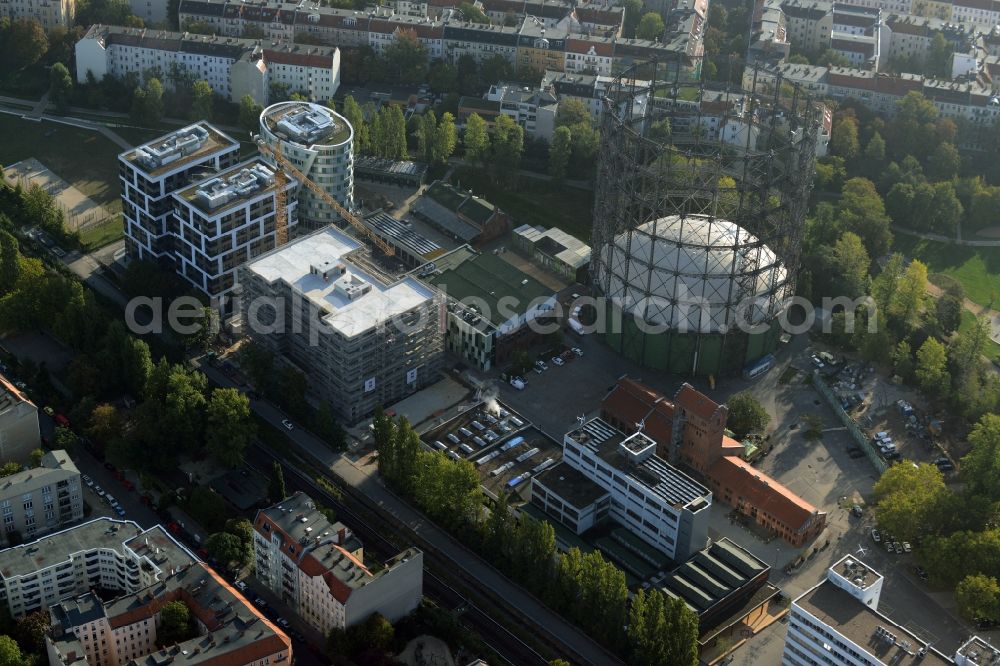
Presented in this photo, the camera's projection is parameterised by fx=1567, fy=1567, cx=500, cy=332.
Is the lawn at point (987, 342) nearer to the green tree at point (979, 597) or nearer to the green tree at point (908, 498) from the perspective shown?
the green tree at point (908, 498)

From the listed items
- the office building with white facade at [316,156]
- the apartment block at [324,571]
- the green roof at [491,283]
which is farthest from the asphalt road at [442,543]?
the office building with white facade at [316,156]

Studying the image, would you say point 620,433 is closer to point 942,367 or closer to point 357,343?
point 357,343

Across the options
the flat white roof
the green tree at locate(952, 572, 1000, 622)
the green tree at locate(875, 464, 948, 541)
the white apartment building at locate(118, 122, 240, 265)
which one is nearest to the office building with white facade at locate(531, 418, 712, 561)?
the green tree at locate(875, 464, 948, 541)

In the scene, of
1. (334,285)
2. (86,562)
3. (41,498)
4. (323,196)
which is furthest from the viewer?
(323,196)

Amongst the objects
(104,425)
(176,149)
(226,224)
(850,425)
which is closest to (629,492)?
(850,425)

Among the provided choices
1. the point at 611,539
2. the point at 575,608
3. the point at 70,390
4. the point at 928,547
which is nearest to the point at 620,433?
the point at 611,539

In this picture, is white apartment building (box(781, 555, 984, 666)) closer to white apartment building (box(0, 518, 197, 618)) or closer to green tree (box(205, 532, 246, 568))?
green tree (box(205, 532, 246, 568))

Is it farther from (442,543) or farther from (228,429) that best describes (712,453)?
(228,429)
